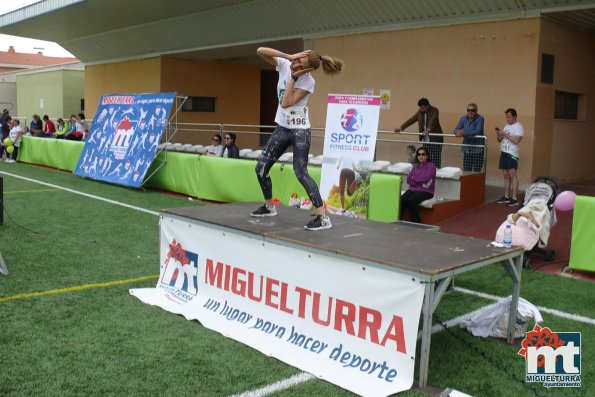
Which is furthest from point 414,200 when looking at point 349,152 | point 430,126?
point 430,126

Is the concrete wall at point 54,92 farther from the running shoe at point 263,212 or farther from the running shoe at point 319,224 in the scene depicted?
the running shoe at point 319,224

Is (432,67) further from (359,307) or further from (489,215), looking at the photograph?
(359,307)

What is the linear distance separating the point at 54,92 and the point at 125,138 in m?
20.5

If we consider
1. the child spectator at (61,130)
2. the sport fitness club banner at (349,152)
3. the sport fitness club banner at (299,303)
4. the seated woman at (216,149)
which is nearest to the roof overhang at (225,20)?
the child spectator at (61,130)

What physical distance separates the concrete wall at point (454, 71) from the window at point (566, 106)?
1.43 m

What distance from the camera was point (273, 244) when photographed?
5055 millimetres

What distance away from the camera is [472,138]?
11.7 meters

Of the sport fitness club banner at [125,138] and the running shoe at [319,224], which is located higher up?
the sport fitness club banner at [125,138]

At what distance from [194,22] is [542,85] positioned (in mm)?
11646

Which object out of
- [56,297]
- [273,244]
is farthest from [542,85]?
[56,297]

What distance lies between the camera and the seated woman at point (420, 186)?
31.4 feet

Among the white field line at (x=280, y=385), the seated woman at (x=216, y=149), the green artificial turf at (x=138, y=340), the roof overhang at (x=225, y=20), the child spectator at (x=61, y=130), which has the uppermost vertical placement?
the roof overhang at (x=225, y=20)

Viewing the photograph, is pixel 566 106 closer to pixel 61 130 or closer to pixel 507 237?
pixel 507 237

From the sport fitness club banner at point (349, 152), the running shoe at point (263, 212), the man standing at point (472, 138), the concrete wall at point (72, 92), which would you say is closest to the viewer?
the running shoe at point (263, 212)
